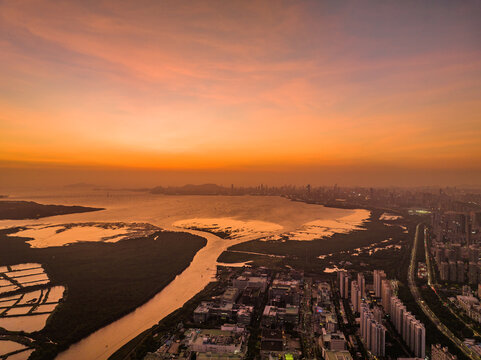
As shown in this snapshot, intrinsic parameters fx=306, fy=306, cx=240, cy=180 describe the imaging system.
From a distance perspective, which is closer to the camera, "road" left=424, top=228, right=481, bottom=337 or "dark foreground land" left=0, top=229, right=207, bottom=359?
"dark foreground land" left=0, top=229, right=207, bottom=359

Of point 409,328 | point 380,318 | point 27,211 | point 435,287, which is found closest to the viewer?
point 409,328

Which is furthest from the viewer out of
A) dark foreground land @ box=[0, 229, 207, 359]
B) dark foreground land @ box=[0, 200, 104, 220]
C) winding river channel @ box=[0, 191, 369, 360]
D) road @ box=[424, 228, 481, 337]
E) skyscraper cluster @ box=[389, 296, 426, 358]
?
dark foreground land @ box=[0, 200, 104, 220]

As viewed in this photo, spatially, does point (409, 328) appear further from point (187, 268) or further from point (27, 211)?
point (27, 211)

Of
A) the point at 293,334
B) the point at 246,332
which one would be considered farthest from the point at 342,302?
the point at 246,332

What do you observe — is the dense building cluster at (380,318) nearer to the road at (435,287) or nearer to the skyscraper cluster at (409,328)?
the skyscraper cluster at (409,328)

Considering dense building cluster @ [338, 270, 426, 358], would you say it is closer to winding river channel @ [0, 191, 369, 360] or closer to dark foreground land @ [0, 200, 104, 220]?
winding river channel @ [0, 191, 369, 360]

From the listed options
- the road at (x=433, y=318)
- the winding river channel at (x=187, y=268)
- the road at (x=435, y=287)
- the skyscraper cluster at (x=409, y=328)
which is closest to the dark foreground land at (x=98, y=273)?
the winding river channel at (x=187, y=268)

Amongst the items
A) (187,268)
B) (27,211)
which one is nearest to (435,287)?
(187,268)

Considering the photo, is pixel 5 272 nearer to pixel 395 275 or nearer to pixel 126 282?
pixel 126 282

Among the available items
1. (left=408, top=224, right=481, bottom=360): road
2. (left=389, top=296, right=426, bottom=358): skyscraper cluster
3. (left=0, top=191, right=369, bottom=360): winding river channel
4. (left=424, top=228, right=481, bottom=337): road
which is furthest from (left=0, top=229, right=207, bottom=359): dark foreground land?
(left=424, top=228, right=481, bottom=337): road
